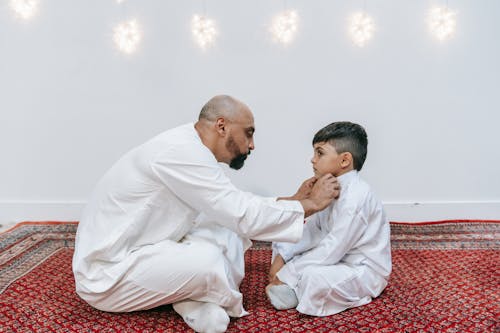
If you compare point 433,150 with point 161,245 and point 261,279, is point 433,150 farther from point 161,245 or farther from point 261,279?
→ point 161,245

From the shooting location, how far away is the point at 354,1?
313 cm

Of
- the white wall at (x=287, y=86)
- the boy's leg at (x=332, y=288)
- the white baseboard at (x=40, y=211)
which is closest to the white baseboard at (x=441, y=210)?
the white wall at (x=287, y=86)

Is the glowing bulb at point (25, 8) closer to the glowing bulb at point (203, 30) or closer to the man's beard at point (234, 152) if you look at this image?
the glowing bulb at point (203, 30)

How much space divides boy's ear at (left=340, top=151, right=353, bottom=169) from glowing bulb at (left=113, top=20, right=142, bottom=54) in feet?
6.79

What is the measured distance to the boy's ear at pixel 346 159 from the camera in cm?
187

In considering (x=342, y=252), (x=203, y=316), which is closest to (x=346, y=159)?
(x=342, y=252)

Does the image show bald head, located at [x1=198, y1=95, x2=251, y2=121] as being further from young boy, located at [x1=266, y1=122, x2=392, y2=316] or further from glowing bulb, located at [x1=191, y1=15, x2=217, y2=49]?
glowing bulb, located at [x1=191, y1=15, x2=217, y2=49]

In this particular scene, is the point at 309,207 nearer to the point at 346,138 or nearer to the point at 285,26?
the point at 346,138

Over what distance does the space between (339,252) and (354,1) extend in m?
2.14

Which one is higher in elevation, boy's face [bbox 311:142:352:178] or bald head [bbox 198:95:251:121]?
bald head [bbox 198:95:251:121]

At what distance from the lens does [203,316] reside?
5.25ft

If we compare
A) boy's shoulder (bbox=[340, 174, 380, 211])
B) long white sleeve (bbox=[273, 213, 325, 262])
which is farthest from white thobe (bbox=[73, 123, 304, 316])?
long white sleeve (bbox=[273, 213, 325, 262])

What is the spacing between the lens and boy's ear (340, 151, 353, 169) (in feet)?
6.14

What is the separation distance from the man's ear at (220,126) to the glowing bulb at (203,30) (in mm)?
1582
